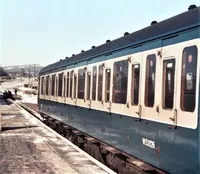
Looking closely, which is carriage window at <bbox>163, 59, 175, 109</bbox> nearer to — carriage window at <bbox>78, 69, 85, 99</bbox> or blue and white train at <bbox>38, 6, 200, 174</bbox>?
blue and white train at <bbox>38, 6, 200, 174</bbox>

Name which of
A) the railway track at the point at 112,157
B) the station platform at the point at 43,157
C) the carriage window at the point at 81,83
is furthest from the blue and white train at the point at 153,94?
the carriage window at the point at 81,83

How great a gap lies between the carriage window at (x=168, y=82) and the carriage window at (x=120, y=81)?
1.86 m

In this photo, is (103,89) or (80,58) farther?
(80,58)

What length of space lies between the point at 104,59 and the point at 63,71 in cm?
631

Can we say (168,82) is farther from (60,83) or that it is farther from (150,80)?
(60,83)

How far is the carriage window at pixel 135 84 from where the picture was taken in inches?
299

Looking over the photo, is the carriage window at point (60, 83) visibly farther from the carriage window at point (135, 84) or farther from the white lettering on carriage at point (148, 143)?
the white lettering on carriage at point (148, 143)

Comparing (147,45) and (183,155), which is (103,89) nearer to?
(147,45)

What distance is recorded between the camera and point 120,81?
28.4 feet

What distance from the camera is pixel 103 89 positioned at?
10.0 metres

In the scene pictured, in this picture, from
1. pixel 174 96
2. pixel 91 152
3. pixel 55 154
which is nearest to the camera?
pixel 174 96

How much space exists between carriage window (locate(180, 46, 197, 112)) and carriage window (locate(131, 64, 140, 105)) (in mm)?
1804

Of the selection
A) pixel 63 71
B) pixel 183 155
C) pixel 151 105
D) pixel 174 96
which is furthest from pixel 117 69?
pixel 63 71

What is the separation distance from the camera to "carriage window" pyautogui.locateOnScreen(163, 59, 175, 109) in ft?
20.3
